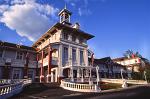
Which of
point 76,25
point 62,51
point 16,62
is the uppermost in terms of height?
point 76,25

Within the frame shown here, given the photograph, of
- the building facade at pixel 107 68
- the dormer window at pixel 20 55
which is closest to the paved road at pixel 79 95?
the dormer window at pixel 20 55

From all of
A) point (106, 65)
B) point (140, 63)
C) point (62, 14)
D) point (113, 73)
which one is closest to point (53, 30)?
point (62, 14)

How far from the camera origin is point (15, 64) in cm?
2817

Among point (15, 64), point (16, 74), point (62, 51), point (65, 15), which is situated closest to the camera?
point (15, 64)

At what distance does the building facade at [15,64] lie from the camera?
27188 millimetres

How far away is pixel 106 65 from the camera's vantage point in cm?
4969

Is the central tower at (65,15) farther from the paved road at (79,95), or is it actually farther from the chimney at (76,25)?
the paved road at (79,95)

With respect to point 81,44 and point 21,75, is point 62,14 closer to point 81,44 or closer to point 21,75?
point 81,44

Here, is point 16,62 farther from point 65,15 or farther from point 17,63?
point 65,15

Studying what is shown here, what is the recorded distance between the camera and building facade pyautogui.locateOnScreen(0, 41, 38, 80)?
89.2 feet

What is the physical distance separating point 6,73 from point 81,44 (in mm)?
16979

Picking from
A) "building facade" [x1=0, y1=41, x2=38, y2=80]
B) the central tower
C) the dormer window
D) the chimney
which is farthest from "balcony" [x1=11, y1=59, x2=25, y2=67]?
the chimney

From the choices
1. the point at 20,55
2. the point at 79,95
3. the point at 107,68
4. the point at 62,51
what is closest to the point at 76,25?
the point at 62,51

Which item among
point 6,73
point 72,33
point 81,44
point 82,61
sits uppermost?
point 72,33
